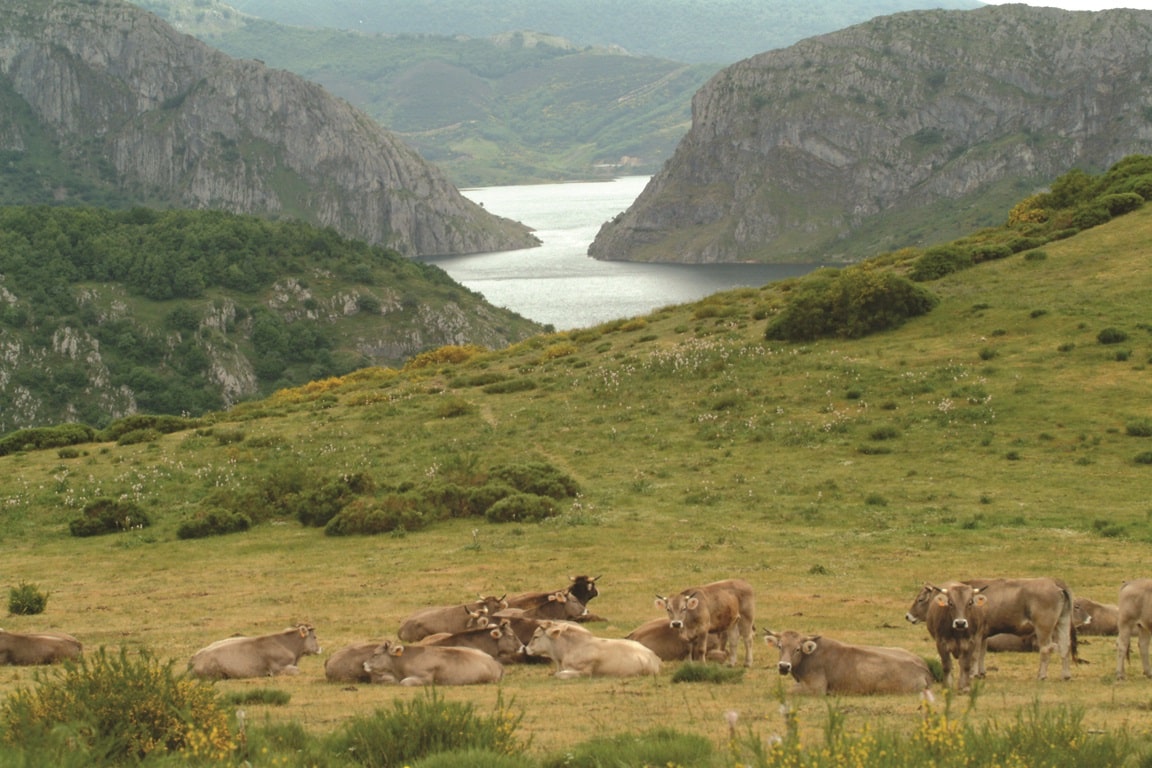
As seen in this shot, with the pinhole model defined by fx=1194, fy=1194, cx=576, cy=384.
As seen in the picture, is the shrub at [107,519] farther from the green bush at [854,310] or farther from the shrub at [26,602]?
the green bush at [854,310]

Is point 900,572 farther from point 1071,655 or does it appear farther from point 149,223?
point 149,223

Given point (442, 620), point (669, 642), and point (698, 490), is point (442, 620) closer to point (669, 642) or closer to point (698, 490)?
point (669, 642)

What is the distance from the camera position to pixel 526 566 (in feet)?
93.4

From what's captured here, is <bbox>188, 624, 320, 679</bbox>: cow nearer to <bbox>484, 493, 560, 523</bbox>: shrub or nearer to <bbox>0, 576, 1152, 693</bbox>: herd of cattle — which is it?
<bbox>0, 576, 1152, 693</bbox>: herd of cattle

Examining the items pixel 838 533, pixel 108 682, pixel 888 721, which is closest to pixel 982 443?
pixel 838 533

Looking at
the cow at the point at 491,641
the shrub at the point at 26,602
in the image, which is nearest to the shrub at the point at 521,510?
the shrub at the point at 26,602

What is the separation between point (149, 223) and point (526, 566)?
187 m

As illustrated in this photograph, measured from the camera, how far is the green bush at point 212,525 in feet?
120

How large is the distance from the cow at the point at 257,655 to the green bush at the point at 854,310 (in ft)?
137

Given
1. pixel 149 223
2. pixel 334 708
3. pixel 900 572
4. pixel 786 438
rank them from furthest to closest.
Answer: pixel 149 223, pixel 786 438, pixel 900 572, pixel 334 708

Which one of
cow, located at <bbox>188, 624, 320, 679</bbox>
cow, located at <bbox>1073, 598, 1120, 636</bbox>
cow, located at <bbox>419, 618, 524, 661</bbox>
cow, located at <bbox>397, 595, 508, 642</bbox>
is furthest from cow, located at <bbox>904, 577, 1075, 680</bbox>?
cow, located at <bbox>188, 624, 320, 679</bbox>

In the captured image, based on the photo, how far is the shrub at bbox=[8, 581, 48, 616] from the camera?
25.1 metres

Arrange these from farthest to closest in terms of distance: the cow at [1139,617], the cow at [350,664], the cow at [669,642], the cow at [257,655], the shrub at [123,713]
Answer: the cow at [669,642], the cow at [257,655], the cow at [350,664], the cow at [1139,617], the shrub at [123,713]

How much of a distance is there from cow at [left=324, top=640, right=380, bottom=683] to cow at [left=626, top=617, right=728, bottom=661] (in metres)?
Result: 4.10
